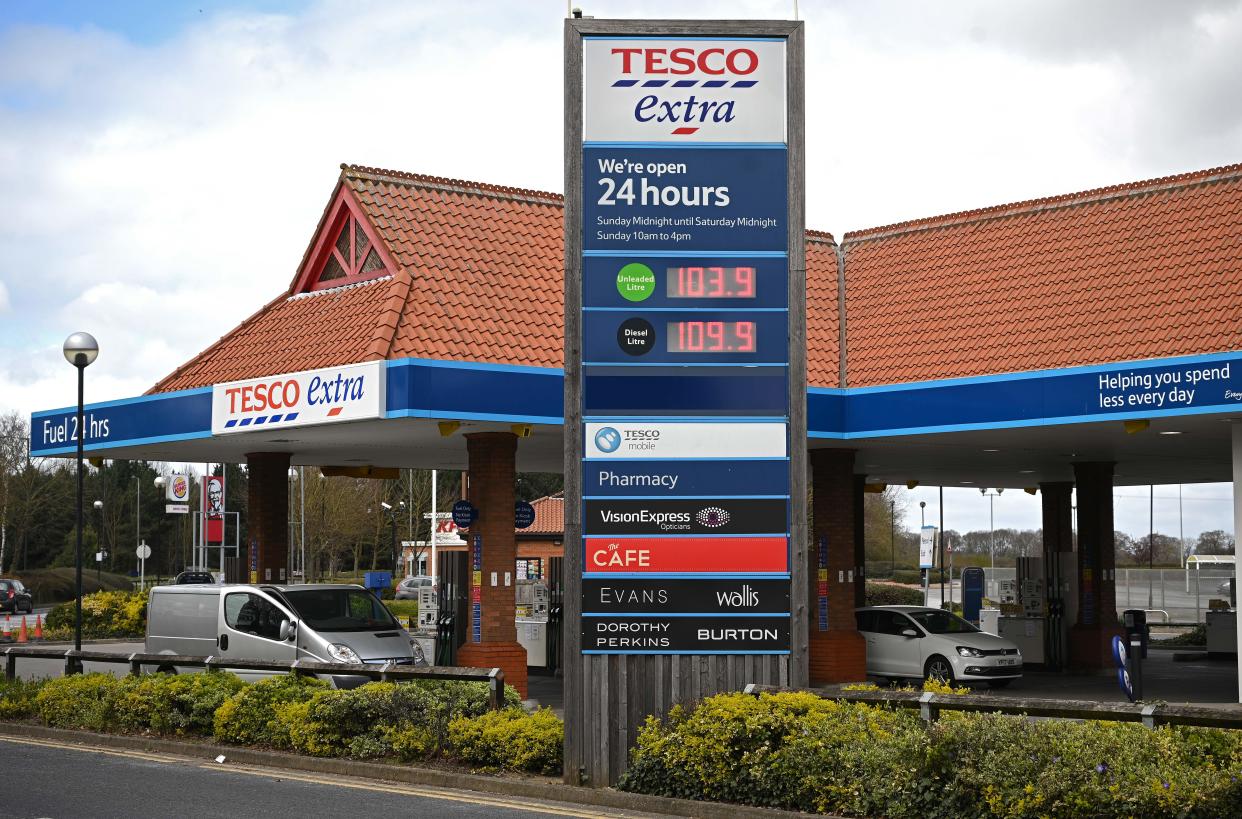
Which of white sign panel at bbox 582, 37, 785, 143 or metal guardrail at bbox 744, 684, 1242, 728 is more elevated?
white sign panel at bbox 582, 37, 785, 143

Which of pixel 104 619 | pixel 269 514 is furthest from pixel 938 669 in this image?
pixel 104 619

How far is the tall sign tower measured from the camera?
41.2 ft

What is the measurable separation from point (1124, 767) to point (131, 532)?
101 meters

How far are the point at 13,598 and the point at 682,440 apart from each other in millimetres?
55811

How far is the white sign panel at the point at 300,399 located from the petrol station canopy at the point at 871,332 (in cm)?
15

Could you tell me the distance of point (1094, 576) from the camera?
100 ft

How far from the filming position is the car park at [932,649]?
25.5 m

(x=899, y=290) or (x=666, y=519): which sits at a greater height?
(x=899, y=290)

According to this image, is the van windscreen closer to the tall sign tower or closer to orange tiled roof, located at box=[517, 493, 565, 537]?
the tall sign tower

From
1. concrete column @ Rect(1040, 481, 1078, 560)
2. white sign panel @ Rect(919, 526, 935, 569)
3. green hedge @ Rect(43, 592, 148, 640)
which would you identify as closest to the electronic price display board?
concrete column @ Rect(1040, 481, 1078, 560)

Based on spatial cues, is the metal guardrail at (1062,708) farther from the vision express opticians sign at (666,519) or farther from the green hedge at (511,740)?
the green hedge at (511,740)

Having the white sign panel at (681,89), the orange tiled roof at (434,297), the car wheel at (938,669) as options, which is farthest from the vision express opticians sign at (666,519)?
the car wheel at (938,669)

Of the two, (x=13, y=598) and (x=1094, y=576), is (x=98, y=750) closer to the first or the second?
(x=1094, y=576)

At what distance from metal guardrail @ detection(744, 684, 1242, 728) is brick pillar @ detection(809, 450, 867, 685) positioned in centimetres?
1399
